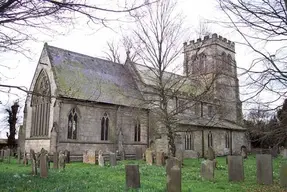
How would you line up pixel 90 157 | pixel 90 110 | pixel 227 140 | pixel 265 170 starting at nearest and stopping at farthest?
pixel 265 170 < pixel 90 157 < pixel 90 110 < pixel 227 140

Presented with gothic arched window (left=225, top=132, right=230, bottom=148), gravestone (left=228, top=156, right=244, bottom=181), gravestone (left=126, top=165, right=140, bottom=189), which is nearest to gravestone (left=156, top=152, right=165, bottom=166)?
gravestone (left=228, top=156, right=244, bottom=181)

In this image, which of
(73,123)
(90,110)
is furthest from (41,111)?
(90,110)

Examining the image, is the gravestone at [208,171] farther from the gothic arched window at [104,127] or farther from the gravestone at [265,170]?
the gothic arched window at [104,127]

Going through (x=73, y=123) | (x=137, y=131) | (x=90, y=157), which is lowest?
(x=90, y=157)

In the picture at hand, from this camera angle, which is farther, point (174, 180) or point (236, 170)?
point (236, 170)

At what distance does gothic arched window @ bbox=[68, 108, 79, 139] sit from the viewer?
74.8ft

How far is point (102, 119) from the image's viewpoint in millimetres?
24797

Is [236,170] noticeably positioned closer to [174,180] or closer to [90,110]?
[174,180]

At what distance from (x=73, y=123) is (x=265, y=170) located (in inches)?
609

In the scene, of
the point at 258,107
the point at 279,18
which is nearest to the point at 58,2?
the point at 279,18

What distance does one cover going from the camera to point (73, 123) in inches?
907

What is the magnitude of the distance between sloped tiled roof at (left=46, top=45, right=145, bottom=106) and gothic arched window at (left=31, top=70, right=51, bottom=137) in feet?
4.59

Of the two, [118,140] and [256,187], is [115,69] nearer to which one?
[118,140]

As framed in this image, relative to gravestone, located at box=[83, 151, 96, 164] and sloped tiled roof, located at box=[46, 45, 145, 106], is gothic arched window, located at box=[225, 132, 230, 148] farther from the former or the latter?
gravestone, located at box=[83, 151, 96, 164]
